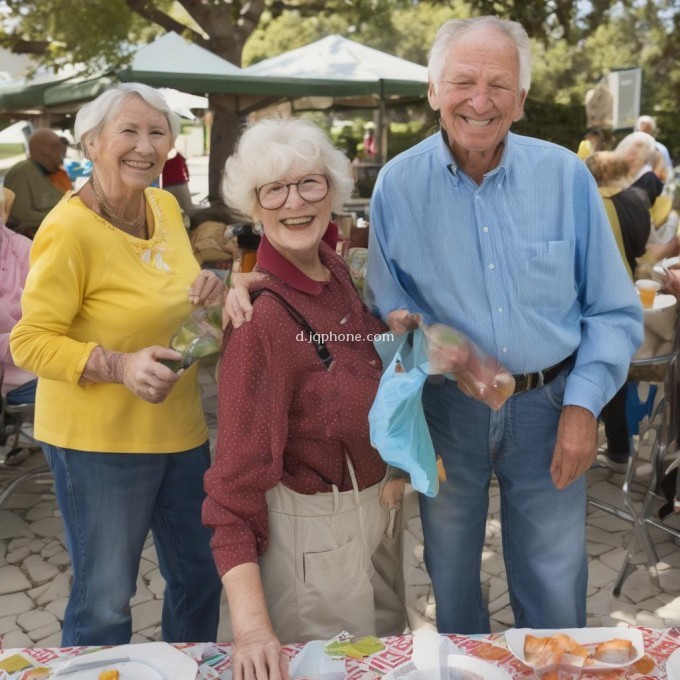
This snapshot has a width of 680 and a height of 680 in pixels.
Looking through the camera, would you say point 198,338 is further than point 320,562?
Yes

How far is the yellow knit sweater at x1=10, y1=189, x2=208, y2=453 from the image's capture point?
2.04 meters

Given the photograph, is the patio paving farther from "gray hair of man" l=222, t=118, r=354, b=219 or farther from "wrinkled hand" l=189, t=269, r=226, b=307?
"gray hair of man" l=222, t=118, r=354, b=219

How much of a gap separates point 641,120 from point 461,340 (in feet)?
31.4

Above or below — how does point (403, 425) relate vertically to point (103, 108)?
below

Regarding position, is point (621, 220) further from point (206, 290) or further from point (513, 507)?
point (206, 290)

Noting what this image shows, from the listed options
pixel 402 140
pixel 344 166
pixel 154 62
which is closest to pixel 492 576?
pixel 344 166

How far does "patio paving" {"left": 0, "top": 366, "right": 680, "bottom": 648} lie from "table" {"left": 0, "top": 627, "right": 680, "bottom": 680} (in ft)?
5.86

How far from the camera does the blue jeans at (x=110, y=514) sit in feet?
7.23

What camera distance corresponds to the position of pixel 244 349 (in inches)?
68.5

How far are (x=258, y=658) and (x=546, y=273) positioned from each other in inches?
43.1

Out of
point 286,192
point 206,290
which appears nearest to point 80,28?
point 206,290

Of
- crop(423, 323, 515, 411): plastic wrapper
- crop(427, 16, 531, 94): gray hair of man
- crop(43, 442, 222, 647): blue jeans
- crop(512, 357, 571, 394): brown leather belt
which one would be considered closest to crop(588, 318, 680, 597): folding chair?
crop(512, 357, 571, 394): brown leather belt

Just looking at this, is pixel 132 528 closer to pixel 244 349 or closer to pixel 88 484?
Result: pixel 88 484

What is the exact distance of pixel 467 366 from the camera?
6.06 feet
